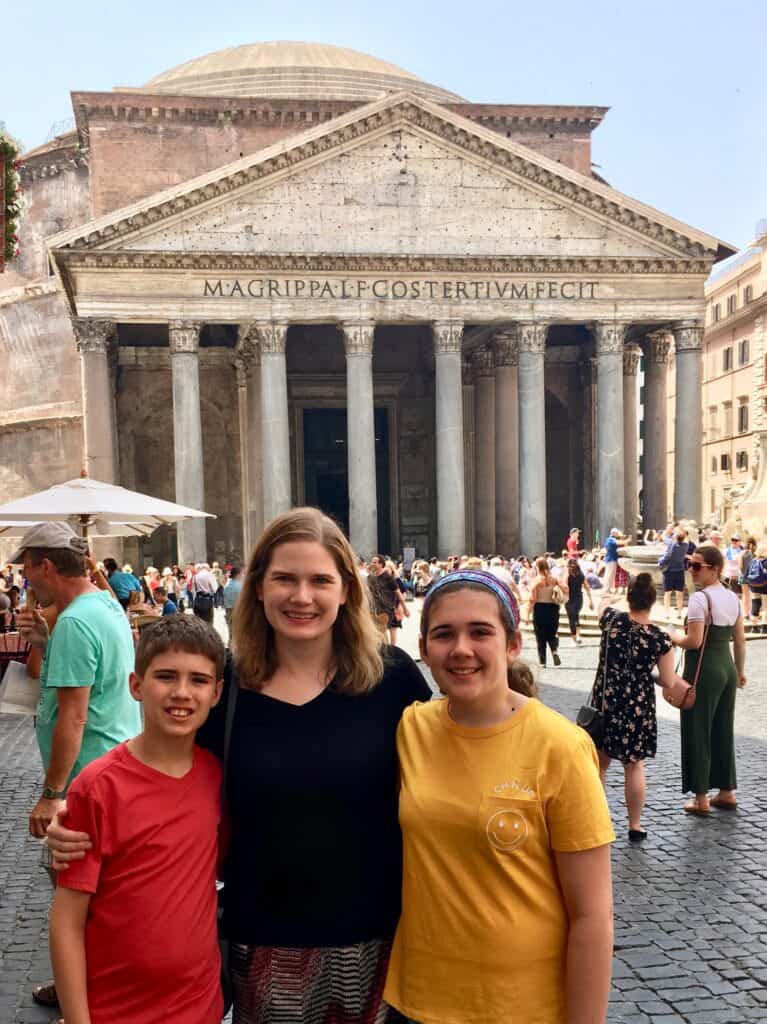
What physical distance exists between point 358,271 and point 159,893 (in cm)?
2594

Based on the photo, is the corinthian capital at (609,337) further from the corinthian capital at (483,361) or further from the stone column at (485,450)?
the corinthian capital at (483,361)

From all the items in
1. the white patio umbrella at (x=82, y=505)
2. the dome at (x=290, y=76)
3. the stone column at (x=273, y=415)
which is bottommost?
the white patio umbrella at (x=82, y=505)

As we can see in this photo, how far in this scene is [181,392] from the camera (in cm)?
2664

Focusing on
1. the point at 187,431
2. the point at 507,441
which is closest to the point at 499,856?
the point at 187,431

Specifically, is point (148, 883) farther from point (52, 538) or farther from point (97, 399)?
point (97, 399)

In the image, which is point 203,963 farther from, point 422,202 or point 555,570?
point 422,202

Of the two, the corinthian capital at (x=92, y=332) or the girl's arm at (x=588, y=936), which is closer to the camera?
the girl's arm at (x=588, y=936)

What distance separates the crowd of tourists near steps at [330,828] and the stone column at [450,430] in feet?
82.3

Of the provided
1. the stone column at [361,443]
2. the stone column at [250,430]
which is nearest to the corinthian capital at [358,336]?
the stone column at [361,443]

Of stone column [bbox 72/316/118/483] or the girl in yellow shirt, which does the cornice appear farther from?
the girl in yellow shirt

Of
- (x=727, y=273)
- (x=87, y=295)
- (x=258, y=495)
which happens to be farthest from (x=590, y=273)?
(x=727, y=273)

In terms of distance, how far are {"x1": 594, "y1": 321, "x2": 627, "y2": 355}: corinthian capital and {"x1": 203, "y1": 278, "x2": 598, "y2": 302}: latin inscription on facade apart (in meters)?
0.87

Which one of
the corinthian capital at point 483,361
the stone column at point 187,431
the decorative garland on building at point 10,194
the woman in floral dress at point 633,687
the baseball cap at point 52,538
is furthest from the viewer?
the corinthian capital at point 483,361

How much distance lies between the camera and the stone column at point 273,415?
26859 millimetres
